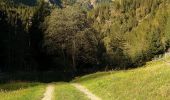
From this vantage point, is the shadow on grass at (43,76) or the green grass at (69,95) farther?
the shadow on grass at (43,76)

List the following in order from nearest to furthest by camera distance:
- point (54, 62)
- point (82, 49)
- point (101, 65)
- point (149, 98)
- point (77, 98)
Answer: point (149, 98) < point (77, 98) < point (82, 49) < point (54, 62) < point (101, 65)

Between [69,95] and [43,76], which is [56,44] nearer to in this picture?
[43,76]

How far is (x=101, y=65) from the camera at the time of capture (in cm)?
12619

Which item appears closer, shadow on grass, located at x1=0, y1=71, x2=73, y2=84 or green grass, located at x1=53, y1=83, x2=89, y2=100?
green grass, located at x1=53, y1=83, x2=89, y2=100

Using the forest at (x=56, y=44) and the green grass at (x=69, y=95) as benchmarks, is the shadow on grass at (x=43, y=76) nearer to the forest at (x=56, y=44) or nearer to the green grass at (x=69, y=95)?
the forest at (x=56, y=44)

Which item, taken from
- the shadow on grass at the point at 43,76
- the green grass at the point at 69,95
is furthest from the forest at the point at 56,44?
the green grass at the point at 69,95

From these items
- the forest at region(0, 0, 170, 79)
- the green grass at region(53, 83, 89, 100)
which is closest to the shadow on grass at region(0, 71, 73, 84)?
the forest at region(0, 0, 170, 79)

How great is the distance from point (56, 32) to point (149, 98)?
72254 mm

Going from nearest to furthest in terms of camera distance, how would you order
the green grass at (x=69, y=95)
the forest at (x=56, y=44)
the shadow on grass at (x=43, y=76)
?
the green grass at (x=69, y=95) → the shadow on grass at (x=43, y=76) → the forest at (x=56, y=44)

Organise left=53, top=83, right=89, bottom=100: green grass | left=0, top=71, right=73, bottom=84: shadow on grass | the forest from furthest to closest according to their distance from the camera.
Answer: the forest
left=0, top=71, right=73, bottom=84: shadow on grass
left=53, top=83, right=89, bottom=100: green grass

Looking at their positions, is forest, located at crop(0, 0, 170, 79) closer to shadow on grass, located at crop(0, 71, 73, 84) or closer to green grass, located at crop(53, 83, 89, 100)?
shadow on grass, located at crop(0, 71, 73, 84)

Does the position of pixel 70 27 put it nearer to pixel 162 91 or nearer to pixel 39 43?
pixel 39 43

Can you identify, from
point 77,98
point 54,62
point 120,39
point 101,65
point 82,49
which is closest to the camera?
point 77,98

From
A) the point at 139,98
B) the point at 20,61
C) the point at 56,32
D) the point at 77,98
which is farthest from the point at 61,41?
the point at 139,98
